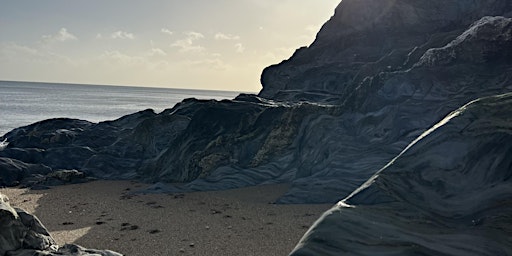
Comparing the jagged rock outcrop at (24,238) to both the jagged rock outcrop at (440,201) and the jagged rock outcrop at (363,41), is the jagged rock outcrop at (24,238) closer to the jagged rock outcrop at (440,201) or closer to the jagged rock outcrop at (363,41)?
the jagged rock outcrop at (440,201)

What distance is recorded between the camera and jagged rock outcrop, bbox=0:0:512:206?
17.6m

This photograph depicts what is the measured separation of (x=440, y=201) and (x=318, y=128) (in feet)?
44.3

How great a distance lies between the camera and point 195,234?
13.0 m

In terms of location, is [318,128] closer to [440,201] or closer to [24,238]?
[440,201]

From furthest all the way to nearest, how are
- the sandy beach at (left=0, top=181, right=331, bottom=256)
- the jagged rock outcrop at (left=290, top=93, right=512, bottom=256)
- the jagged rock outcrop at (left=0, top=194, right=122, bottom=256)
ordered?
the sandy beach at (left=0, top=181, right=331, bottom=256)
the jagged rock outcrop at (left=0, top=194, right=122, bottom=256)
the jagged rock outcrop at (left=290, top=93, right=512, bottom=256)

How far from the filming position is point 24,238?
9.10m

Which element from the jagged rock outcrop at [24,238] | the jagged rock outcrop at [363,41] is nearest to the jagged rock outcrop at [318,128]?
the jagged rock outcrop at [363,41]

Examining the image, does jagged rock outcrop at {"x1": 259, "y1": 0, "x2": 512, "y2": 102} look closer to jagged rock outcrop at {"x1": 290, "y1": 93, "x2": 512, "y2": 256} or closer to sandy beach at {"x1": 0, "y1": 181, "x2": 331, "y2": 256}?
sandy beach at {"x1": 0, "y1": 181, "x2": 331, "y2": 256}

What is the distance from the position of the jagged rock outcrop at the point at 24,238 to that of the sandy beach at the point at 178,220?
237cm

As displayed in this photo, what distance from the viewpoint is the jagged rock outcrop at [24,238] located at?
8688mm

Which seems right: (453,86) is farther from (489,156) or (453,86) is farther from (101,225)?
(101,225)

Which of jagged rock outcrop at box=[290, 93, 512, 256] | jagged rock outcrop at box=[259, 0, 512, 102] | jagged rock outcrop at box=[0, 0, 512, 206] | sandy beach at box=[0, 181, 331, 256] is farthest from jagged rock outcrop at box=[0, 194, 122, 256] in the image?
jagged rock outcrop at box=[259, 0, 512, 102]

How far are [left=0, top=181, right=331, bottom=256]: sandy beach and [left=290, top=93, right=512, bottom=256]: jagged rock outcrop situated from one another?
4321 millimetres

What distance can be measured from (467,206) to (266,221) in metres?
8.03
